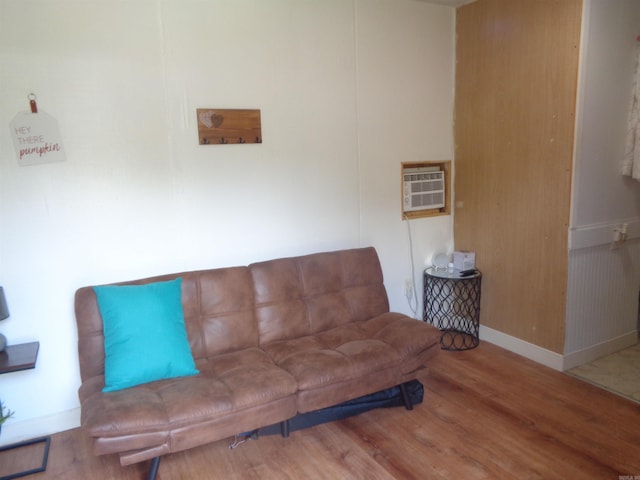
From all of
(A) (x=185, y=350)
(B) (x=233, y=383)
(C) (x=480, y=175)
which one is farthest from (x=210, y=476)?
(C) (x=480, y=175)

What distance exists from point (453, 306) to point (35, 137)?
313 centimetres

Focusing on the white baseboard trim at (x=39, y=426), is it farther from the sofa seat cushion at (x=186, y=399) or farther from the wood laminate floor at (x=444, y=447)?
the sofa seat cushion at (x=186, y=399)

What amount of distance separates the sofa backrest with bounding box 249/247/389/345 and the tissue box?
0.84 meters

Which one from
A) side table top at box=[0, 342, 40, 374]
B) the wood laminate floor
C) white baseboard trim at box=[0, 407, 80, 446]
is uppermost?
side table top at box=[0, 342, 40, 374]

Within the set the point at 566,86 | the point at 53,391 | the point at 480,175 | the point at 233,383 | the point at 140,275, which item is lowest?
the point at 53,391

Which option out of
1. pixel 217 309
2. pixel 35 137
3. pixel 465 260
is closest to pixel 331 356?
pixel 217 309

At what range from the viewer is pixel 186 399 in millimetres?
1988

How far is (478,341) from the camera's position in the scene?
11.4ft

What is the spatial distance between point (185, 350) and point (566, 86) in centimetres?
272

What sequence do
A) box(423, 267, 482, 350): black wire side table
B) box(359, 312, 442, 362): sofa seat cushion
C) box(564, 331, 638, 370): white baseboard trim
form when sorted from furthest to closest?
box(423, 267, 482, 350): black wire side table < box(564, 331, 638, 370): white baseboard trim < box(359, 312, 442, 362): sofa seat cushion

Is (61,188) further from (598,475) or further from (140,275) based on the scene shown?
(598,475)

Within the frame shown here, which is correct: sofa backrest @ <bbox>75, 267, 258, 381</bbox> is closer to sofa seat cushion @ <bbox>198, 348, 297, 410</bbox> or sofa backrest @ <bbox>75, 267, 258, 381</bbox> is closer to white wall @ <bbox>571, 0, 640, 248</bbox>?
sofa seat cushion @ <bbox>198, 348, 297, 410</bbox>

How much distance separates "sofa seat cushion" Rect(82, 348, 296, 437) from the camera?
1847 millimetres

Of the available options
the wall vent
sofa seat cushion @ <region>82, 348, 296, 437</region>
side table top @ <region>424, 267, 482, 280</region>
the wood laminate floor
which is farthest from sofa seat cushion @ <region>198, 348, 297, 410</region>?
the wall vent
